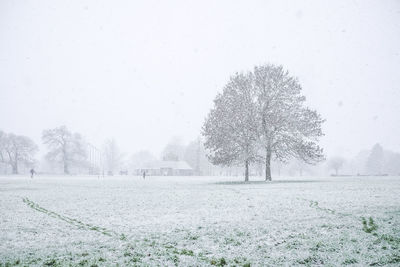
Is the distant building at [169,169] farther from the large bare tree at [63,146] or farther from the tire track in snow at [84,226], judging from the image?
the tire track in snow at [84,226]

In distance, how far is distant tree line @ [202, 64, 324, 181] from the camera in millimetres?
42281

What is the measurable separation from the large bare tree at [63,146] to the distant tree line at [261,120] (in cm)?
8830

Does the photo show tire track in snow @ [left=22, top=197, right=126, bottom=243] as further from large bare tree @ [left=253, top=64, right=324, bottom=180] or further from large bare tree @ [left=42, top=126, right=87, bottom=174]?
large bare tree @ [left=42, top=126, right=87, bottom=174]

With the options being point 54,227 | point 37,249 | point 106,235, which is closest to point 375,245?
point 106,235

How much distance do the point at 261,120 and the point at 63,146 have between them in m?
91.9

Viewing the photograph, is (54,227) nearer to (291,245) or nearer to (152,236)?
(152,236)

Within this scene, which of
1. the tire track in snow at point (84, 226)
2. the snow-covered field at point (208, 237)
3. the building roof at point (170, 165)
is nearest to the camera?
the snow-covered field at point (208, 237)

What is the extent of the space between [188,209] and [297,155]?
32354 millimetres

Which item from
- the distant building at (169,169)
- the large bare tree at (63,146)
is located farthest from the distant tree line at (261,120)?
the large bare tree at (63,146)

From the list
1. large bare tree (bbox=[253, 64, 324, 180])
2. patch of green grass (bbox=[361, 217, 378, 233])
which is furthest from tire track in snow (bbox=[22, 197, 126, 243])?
large bare tree (bbox=[253, 64, 324, 180])

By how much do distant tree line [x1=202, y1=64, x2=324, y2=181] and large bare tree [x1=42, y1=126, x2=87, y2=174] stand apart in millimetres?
88299

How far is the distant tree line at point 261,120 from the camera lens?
42281 mm

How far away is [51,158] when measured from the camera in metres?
114

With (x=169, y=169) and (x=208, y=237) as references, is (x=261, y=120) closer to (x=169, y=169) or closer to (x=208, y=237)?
(x=208, y=237)
